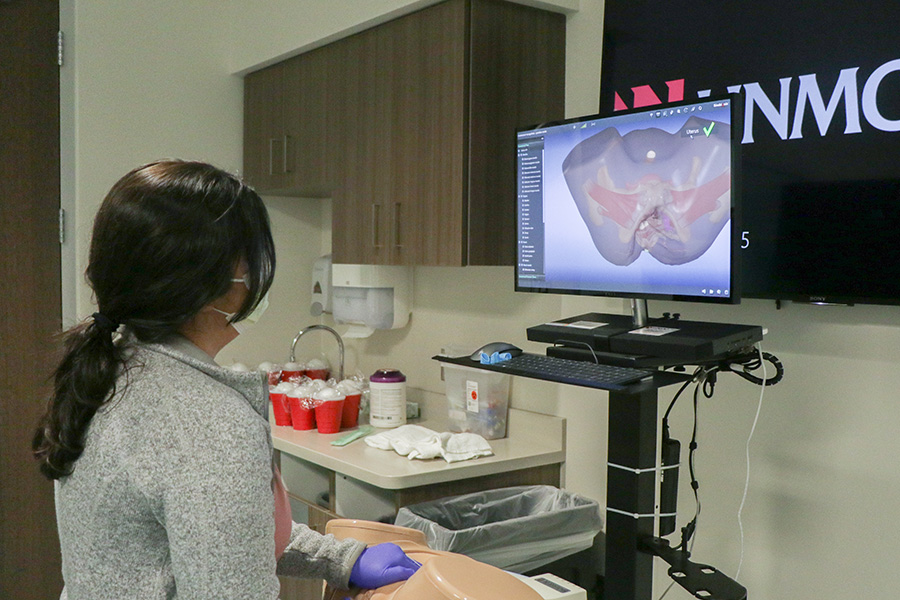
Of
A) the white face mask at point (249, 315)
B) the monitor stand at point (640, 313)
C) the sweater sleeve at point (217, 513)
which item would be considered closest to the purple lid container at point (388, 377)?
the monitor stand at point (640, 313)

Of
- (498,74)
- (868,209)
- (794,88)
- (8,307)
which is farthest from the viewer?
(8,307)

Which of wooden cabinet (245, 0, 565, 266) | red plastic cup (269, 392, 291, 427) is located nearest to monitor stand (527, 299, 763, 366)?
wooden cabinet (245, 0, 565, 266)

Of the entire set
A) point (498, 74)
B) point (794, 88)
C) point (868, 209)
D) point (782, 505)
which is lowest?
point (782, 505)

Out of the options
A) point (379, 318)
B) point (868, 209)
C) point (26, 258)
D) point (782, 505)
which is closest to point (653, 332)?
point (868, 209)

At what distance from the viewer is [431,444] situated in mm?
2270

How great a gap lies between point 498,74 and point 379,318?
1.04 meters

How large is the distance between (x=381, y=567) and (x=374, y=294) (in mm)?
1804

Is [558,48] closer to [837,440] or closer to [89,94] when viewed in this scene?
[837,440]

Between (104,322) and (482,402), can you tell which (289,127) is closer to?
(482,402)

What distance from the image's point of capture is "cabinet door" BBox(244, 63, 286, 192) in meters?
3.19

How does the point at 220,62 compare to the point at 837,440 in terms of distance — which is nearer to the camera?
the point at 837,440

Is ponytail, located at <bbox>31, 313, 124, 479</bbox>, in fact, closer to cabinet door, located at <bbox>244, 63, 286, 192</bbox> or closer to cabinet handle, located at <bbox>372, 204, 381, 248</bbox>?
cabinet handle, located at <bbox>372, 204, 381, 248</bbox>

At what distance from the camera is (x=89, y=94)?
3072mm

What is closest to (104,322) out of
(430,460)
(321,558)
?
(321,558)
